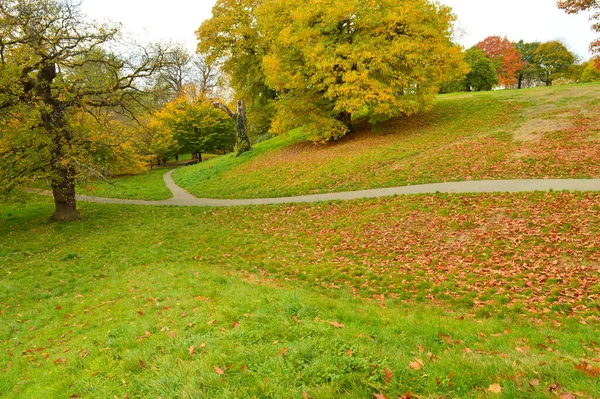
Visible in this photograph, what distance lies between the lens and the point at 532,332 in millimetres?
4641

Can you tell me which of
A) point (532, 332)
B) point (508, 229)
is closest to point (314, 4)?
point (508, 229)

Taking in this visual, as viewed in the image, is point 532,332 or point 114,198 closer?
point 532,332

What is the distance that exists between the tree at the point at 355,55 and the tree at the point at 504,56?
42.1 metres

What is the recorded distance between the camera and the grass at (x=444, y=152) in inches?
523

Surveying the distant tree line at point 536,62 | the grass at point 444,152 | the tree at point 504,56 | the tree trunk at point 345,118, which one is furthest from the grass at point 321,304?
the tree at point 504,56

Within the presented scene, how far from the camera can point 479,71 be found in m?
40.0

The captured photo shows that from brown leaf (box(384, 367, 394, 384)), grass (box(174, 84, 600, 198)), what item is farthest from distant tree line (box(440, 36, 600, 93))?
brown leaf (box(384, 367, 394, 384))

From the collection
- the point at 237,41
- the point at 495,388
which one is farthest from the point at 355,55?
the point at 495,388

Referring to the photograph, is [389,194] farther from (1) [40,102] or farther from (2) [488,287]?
(1) [40,102]

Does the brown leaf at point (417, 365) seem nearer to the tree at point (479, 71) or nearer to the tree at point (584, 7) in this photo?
the tree at point (584, 7)

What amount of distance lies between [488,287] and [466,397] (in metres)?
4.39

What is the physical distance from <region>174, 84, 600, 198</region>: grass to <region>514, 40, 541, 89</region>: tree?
3757cm

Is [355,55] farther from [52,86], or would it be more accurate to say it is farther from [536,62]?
[536,62]

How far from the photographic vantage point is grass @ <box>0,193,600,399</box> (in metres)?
3.18
